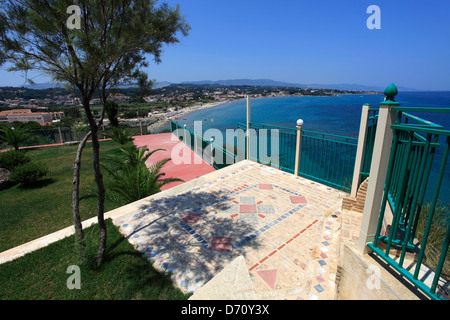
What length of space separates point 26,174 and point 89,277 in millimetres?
6041

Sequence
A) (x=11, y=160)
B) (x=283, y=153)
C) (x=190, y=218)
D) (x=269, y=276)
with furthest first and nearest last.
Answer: (x=11, y=160)
(x=283, y=153)
(x=190, y=218)
(x=269, y=276)

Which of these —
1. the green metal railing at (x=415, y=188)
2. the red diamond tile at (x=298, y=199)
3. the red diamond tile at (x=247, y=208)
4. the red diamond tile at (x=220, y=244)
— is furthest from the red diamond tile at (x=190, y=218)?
the green metal railing at (x=415, y=188)

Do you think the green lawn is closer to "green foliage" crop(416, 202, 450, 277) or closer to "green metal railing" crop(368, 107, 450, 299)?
"green metal railing" crop(368, 107, 450, 299)

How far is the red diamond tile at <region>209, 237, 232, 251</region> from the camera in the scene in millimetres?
3144

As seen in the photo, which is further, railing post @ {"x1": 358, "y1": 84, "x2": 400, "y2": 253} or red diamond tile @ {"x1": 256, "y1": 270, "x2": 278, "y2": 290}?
red diamond tile @ {"x1": 256, "y1": 270, "x2": 278, "y2": 290}

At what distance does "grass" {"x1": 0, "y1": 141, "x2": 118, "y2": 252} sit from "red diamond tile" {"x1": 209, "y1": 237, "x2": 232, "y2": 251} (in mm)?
3124

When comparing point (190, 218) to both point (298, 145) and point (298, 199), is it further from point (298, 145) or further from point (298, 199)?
point (298, 145)

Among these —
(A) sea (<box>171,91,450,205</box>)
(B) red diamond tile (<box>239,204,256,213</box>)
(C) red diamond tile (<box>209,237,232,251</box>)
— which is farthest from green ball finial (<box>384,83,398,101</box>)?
(A) sea (<box>171,91,450,205</box>)

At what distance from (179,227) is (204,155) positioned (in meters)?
5.85

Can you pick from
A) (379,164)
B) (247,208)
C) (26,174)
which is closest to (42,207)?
(26,174)

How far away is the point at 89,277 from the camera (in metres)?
2.75

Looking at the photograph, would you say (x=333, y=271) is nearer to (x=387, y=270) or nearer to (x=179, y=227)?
(x=387, y=270)

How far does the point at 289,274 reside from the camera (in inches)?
102
